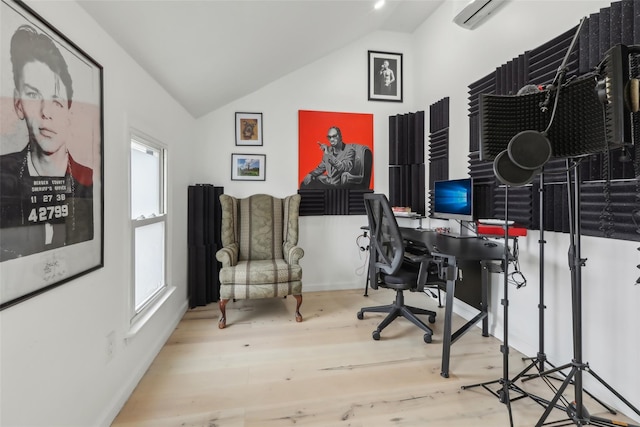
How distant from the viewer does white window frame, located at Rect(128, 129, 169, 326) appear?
5.95 feet

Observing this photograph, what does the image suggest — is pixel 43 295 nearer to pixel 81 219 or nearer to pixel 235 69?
pixel 81 219

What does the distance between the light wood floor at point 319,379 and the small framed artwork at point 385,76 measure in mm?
2698

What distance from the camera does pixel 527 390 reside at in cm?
178

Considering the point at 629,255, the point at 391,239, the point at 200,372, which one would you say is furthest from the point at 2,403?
the point at 629,255

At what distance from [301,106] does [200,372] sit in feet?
9.60

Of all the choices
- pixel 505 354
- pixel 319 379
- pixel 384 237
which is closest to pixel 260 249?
pixel 384 237

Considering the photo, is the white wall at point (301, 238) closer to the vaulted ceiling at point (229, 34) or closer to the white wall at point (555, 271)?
the white wall at point (555, 271)

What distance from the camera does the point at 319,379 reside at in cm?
185

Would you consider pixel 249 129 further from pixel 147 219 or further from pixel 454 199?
pixel 454 199

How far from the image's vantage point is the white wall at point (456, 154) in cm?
162

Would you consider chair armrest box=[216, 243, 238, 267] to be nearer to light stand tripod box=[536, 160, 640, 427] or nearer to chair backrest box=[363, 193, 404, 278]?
chair backrest box=[363, 193, 404, 278]

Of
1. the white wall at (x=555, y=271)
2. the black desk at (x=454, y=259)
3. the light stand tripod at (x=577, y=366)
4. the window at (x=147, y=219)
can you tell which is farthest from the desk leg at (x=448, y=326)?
the window at (x=147, y=219)

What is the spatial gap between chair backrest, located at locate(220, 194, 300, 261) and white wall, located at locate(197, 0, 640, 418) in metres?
0.32

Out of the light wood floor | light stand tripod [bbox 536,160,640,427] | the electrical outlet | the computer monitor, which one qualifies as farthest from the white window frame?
the computer monitor
